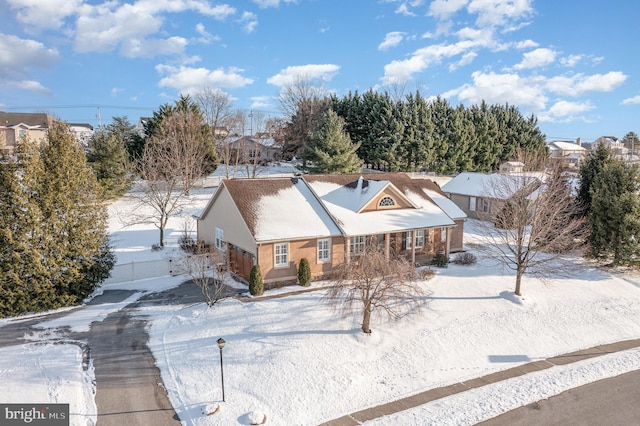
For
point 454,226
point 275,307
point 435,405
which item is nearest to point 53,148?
point 275,307

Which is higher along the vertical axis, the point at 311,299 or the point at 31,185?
the point at 31,185

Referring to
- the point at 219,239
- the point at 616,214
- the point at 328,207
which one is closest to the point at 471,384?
the point at 328,207

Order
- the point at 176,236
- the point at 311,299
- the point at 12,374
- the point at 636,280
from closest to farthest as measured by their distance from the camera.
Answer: the point at 12,374, the point at 311,299, the point at 636,280, the point at 176,236

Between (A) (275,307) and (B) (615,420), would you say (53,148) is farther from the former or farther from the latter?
(B) (615,420)

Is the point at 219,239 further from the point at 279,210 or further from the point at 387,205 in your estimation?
the point at 387,205

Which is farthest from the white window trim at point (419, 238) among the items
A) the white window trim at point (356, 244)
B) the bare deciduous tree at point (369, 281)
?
the bare deciduous tree at point (369, 281)

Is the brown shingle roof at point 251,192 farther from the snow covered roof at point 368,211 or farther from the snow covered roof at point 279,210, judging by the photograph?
the snow covered roof at point 368,211

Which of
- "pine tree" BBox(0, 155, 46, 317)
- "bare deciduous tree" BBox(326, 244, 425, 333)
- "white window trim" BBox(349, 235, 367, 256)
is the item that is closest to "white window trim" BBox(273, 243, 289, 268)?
"white window trim" BBox(349, 235, 367, 256)
